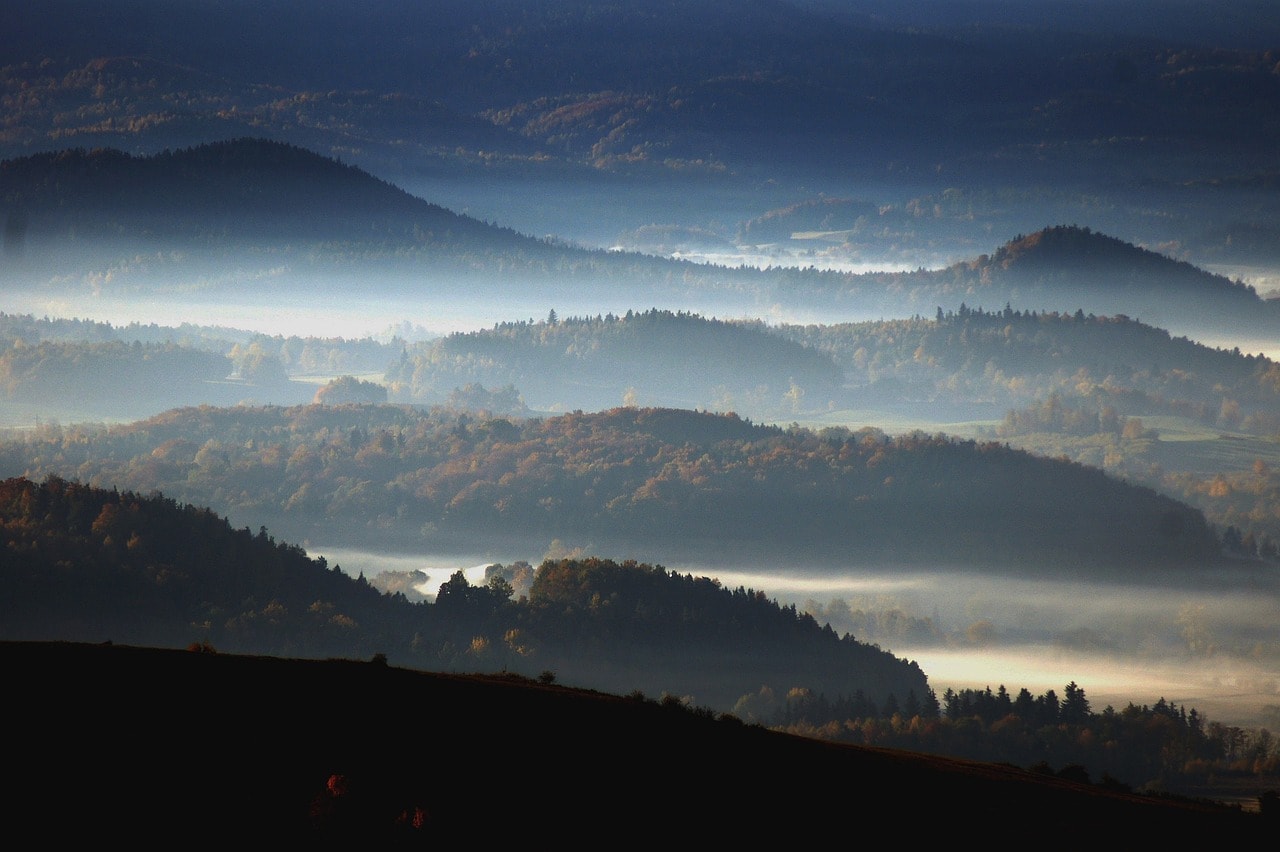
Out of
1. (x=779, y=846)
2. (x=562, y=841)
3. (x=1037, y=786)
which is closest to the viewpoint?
(x=562, y=841)

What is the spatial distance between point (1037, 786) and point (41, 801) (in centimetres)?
3365

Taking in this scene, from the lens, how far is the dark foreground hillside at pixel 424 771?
119ft

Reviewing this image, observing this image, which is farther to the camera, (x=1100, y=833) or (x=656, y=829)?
(x=1100, y=833)

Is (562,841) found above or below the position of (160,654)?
below

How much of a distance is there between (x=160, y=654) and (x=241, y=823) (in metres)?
12.0

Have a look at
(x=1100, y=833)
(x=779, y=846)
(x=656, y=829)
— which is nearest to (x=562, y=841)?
(x=656, y=829)

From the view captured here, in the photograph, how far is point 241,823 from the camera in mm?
35812

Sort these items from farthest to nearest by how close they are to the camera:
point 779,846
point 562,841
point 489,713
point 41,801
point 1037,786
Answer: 1. point 1037,786
2. point 489,713
3. point 779,846
4. point 562,841
5. point 41,801

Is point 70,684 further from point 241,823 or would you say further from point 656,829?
point 656,829

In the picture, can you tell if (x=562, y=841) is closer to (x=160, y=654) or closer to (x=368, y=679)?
(x=368, y=679)

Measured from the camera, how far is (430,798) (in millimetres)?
38188

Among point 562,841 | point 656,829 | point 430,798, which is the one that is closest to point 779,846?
point 656,829

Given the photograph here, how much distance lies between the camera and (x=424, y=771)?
129 feet

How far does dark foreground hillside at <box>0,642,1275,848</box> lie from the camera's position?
119ft
